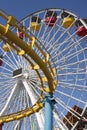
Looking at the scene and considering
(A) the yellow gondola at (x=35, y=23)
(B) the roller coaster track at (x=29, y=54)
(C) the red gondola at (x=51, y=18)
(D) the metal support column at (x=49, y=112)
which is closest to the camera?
(B) the roller coaster track at (x=29, y=54)

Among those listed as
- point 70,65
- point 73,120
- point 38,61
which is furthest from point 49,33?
point 38,61

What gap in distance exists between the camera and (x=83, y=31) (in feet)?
79.8

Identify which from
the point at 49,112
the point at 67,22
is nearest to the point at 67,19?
the point at 67,22

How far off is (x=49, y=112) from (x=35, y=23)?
38.2 ft

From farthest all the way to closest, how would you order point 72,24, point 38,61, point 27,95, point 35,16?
point 35,16
point 72,24
point 27,95
point 38,61

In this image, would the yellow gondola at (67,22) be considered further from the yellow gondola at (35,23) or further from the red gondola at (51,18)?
the yellow gondola at (35,23)

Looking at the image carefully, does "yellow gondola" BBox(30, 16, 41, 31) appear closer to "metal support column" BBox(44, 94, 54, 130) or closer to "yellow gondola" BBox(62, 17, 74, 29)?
"yellow gondola" BBox(62, 17, 74, 29)

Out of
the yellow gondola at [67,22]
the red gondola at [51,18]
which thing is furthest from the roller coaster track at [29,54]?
the red gondola at [51,18]

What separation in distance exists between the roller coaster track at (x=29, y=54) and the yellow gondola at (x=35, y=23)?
7650mm

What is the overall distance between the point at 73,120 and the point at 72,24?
333 inches

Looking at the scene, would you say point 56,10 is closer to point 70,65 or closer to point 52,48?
point 52,48

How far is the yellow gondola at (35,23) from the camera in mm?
27281

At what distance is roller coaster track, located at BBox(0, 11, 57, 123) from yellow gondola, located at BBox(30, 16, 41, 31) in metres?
7.65

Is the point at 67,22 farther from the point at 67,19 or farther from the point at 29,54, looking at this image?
the point at 29,54
